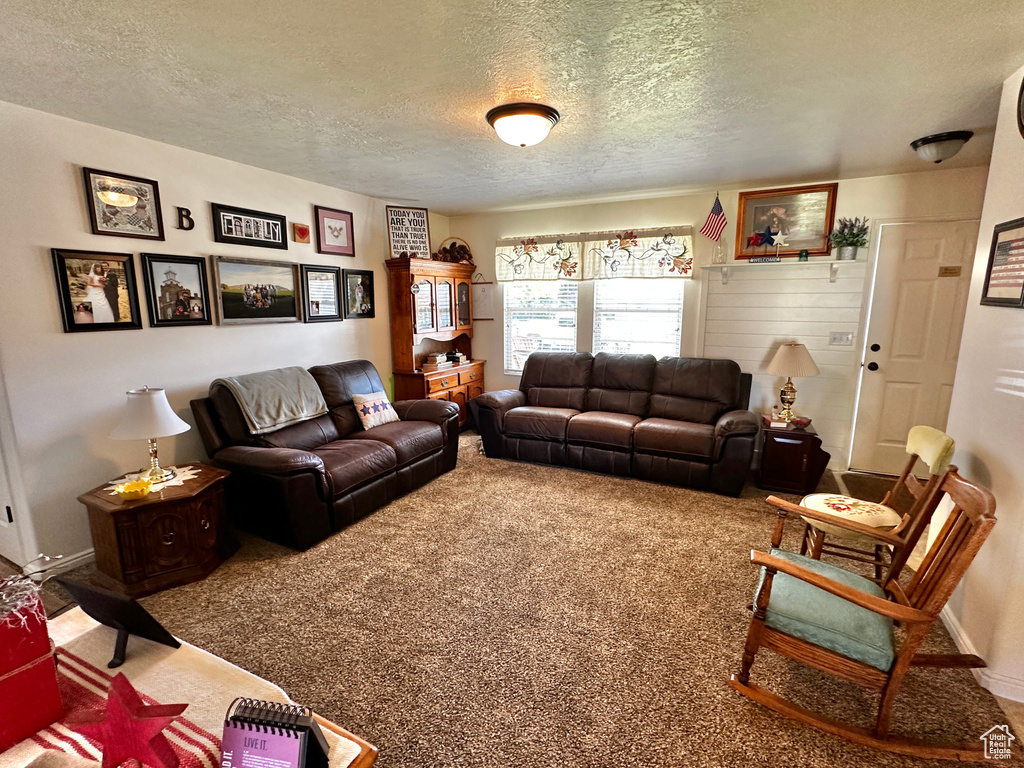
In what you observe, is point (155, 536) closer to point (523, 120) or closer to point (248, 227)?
point (248, 227)

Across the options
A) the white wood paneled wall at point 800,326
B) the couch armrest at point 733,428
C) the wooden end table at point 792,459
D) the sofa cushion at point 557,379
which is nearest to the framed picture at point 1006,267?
the couch armrest at point 733,428

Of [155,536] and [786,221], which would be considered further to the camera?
[786,221]

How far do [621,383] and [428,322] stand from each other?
2118mm

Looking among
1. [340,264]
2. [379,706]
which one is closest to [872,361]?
[379,706]

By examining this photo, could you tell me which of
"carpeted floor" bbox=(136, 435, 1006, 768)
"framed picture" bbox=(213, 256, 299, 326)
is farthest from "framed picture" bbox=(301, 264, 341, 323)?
"carpeted floor" bbox=(136, 435, 1006, 768)

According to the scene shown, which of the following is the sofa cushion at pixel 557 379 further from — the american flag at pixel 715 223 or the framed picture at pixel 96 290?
the framed picture at pixel 96 290

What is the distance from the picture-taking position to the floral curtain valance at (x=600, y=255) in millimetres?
4473

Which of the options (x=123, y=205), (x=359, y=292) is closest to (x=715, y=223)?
(x=359, y=292)

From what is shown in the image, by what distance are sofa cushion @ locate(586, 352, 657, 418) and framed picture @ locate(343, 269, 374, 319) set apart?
7.76 ft

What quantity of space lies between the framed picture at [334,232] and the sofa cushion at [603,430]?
265 centimetres

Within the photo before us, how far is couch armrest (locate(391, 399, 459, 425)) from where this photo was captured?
4.02m

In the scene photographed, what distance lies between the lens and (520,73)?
207 cm

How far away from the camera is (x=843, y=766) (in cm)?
152

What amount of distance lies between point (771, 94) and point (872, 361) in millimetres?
2778
